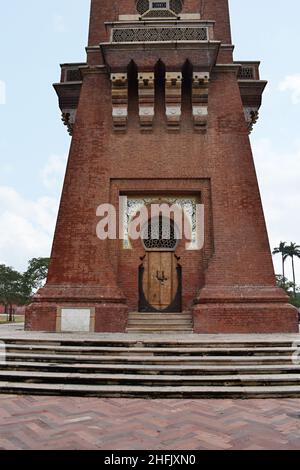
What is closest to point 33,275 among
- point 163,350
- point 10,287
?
point 10,287

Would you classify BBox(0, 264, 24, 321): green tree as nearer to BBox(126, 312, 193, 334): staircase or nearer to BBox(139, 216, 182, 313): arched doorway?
BBox(139, 216, 182, 313): arched doorway

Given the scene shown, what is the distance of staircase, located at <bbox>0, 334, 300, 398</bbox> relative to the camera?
5.78 m

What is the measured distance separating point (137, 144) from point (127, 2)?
5.61m

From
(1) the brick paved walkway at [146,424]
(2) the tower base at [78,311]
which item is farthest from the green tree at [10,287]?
(1) the brick paved walkway at [146,424]

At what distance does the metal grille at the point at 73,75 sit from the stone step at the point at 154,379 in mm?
10969

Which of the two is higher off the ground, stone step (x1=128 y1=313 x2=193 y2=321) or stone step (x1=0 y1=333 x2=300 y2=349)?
stone step (x1=128 y1=313 x2=193 y2=321)

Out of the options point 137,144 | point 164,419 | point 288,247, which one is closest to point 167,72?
point 137,144

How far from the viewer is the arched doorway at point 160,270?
11.5m

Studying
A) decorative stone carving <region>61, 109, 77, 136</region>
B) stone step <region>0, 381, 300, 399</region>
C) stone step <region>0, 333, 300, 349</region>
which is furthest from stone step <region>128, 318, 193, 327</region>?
decorative stone carving <region>61, 109, 77, 136</region>

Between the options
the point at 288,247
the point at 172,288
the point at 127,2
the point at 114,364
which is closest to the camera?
the point at 114,364

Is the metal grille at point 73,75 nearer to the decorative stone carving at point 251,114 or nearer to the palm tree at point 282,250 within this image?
the decorative stone carving at point 251,114

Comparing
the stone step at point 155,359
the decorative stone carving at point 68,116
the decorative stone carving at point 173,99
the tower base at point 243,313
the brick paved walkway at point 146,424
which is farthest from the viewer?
the decorative stone carving at point 68,116

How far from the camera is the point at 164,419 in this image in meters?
4.61
